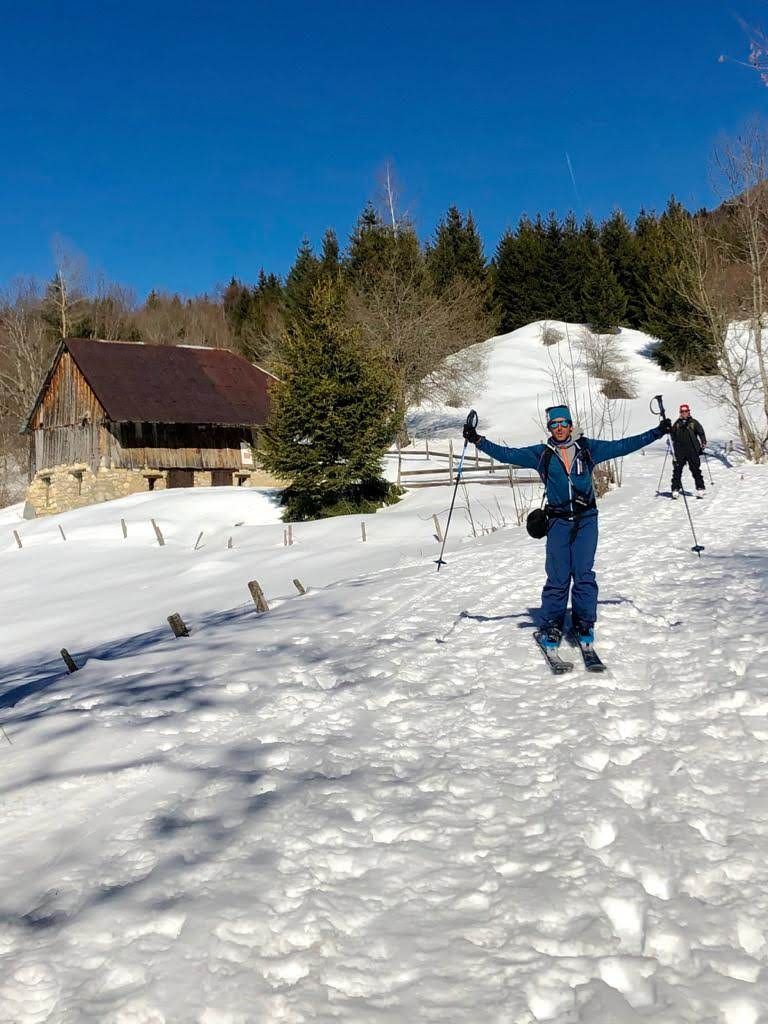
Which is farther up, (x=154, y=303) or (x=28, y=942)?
(x=154, y=303)

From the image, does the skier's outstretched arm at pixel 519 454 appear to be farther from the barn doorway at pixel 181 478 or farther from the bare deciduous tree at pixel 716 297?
the barn doorway at pixel 181 478

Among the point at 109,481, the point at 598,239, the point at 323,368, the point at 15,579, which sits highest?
the point at 598,239

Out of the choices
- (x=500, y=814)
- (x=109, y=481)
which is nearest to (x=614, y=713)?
(x=500, y=814)

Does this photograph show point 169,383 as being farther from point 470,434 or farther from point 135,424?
point 470,434

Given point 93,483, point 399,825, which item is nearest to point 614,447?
point 399,825

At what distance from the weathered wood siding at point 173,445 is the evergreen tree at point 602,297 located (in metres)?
30.9

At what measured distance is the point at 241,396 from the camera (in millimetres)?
38031

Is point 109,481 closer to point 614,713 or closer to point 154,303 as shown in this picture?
point 614,713

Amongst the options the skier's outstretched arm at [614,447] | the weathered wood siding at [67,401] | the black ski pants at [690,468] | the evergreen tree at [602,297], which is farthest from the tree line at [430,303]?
the skier's outstretched arm at [614,447]

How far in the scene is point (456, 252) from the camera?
61.0m

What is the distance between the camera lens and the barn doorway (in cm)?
3541

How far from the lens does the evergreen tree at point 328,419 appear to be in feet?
80.7

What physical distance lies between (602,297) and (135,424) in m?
36.6

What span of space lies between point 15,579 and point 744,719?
18827 millimetres
